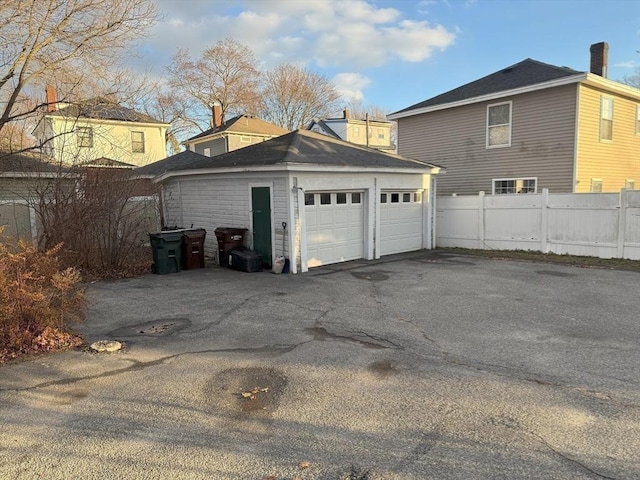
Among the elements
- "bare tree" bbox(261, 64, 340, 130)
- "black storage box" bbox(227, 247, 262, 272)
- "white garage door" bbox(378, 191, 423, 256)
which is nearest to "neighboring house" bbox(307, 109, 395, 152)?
"bare tree" bbox(261, 64, 340, 130)

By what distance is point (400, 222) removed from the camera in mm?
13781

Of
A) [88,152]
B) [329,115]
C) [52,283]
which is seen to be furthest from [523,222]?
[329,115]

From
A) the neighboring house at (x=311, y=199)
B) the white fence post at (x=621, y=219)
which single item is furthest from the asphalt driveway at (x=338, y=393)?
the white fence post at (x=621, y=219)

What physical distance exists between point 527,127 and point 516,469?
48.7 ft

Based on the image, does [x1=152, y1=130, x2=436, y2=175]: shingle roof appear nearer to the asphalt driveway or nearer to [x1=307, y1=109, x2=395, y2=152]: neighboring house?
the asphalt driveway

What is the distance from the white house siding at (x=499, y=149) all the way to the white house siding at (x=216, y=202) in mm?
9588

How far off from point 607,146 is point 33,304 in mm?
17794

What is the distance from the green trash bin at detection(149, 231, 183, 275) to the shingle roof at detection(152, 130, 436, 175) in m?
2.36

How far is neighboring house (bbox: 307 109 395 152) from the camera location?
38.5m

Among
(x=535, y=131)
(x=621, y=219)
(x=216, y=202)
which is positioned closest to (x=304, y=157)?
(x=216, y=202)

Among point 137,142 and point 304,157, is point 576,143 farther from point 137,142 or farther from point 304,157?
point 137,142

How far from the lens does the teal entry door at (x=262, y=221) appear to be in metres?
11.2

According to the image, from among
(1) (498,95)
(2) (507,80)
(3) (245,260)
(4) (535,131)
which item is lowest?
(3) (245,260)

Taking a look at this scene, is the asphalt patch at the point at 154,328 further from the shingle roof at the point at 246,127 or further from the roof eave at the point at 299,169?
the shingle roof at the point at 246,127
